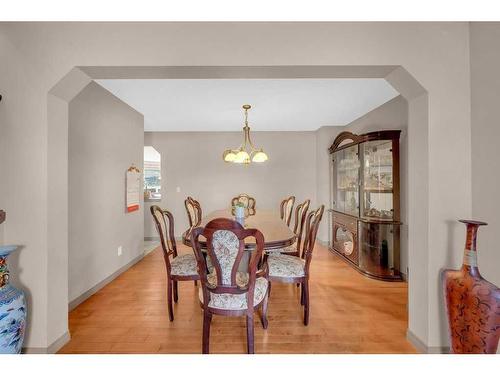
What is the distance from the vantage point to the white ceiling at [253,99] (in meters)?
2.57

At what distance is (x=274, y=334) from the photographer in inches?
73.1

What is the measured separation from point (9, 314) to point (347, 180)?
393 cm

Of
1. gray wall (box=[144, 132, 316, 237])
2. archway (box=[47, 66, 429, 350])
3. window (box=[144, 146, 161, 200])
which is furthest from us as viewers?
window (box=[144, 146, 161, 200])

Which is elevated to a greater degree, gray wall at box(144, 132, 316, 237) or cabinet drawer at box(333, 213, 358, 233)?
gray wall at box(144, 132, 316, 237)

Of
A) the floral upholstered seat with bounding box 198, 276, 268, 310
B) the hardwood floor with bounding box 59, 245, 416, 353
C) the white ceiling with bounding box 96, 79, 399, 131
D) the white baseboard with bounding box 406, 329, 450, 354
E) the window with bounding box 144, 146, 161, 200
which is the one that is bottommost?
the hardwood floor with bounding box 59, 245, 416, 353

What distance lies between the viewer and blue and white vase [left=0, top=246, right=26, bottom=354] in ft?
4.29

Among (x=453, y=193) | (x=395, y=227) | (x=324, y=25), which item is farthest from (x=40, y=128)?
(x=395, y=227)

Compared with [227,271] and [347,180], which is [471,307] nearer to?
[227,271]

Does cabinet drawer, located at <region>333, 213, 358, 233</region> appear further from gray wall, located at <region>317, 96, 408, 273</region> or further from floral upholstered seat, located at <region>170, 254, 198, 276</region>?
floral upholstered seat, located at <region>170, 254, 198, 276</region>

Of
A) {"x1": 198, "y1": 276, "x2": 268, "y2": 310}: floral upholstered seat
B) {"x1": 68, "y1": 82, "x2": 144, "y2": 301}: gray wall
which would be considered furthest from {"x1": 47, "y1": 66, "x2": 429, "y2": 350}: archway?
{"x1": 198, "y1": 276, "x2": 268, "y2": 310}: floral upholstered seat

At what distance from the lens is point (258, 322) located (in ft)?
6.64

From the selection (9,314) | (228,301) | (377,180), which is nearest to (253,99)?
(377,180)

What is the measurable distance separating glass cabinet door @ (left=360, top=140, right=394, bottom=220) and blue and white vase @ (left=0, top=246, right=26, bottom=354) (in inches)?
136
